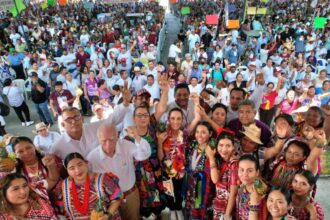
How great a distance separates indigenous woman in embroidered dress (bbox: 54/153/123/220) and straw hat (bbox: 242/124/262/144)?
1336 mm

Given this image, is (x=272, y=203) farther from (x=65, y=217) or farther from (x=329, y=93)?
(x=329, y=93)

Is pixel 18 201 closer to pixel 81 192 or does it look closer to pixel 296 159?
pixel 81 192

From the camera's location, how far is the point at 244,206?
241cm

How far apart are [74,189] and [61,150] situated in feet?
1.98

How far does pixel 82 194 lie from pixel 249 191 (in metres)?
1.33

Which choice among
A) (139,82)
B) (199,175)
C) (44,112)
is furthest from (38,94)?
(199,175)

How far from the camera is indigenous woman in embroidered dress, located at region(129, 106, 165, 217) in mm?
2938

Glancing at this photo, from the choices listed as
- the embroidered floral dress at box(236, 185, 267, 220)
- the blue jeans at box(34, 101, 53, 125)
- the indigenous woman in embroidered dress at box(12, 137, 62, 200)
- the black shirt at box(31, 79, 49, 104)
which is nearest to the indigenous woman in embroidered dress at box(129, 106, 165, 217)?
the indigenous woman in embroidered dress at box(12, 137, 62, 200)

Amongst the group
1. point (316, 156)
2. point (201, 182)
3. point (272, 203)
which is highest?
point (316, 156)

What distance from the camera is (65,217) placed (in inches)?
95.6

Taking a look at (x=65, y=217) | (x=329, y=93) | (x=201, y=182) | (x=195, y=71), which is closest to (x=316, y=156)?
(x=201, y=182)

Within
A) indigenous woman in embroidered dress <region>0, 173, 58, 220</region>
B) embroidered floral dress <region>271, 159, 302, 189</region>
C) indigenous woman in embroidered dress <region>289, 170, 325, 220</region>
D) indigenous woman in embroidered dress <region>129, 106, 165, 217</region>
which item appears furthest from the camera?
indigenous woman in embroidered dress <region>129, 106, 165, 217</region>

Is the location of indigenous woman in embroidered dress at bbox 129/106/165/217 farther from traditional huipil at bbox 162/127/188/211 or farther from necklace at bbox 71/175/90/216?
necklace at bbox 71/175/90/216

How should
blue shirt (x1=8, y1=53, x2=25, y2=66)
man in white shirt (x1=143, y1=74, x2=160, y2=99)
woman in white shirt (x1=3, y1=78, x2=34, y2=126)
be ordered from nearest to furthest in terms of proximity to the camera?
man in white shirt (x1=143, y1=74, x2=160, y2=99) < woman in white shirt (x1=3, y1=78, x2=34, y2=126) < blue shirt (x1=8, y1=53, x2=25, y2=66)
